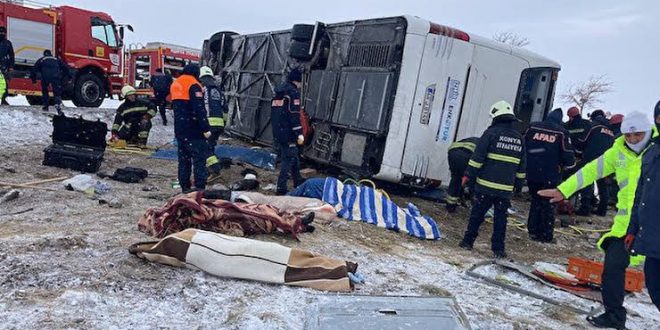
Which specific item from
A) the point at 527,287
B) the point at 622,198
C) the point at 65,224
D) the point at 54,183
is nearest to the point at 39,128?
the point at 54,183

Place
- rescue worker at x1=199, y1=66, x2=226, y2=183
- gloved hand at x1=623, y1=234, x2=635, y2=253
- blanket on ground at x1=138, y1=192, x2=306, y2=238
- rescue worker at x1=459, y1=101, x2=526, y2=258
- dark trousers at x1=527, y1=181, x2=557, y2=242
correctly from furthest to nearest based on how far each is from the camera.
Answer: rescue worker at x1=199, y1=66, x2=226, y2=183
dark trousers at x1=527, y1=181, x2=557, y2=242
rescue worker at x1=459, y1=101, x2=526, y2=258
blanket on ground at x1=138, y1=192, x2=306, y2=238
gloved hand at x1=623, y1=234, x2=635, y2=253

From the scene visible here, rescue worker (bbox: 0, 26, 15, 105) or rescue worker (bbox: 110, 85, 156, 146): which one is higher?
rescue worker (bbox: 0, 26, 15, 105)

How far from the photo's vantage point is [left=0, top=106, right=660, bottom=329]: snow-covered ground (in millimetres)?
2555

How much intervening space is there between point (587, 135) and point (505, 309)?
5.53 meters

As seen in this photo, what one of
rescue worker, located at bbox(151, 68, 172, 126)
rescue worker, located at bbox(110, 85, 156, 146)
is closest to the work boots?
rescue worker, located at bbox(110, 85, 156, 146)

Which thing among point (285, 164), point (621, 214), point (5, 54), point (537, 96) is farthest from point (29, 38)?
point (621, 214)

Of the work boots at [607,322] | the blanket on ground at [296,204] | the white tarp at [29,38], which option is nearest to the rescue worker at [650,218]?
the work boots at [607,322]

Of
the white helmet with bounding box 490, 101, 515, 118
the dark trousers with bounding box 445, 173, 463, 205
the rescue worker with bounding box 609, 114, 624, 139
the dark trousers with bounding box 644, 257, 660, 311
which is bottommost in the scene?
the dark trousers with bounding box 445, 173, 463, 205

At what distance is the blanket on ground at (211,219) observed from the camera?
Answer: 12.6 ft

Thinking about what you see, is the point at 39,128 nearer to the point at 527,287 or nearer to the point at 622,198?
the point at 527,287

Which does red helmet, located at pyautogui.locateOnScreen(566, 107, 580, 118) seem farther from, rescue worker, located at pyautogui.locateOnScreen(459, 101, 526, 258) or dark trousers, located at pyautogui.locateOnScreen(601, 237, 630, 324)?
dark trousers, located at pyautogui.locateOnScreen(601, 237, 630, 324)

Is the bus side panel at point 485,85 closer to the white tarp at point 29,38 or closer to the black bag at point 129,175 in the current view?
the black bag at point 129,175

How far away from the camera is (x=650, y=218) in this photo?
2.66 m

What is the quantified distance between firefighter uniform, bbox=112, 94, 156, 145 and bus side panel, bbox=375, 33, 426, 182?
4.72m
